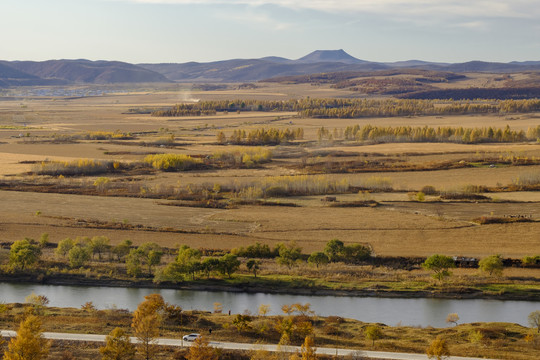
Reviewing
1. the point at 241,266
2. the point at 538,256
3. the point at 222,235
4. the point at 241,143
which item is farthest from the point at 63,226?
the point at 241,143

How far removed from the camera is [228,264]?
128 ft

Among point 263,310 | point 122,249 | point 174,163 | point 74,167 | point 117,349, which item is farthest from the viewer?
point 174,163

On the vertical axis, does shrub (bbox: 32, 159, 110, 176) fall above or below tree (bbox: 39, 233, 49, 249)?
above

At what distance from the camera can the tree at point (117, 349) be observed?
2411 cm

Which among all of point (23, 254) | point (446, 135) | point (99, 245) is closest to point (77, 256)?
point (99, 245)

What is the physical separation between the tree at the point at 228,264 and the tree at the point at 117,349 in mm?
13989

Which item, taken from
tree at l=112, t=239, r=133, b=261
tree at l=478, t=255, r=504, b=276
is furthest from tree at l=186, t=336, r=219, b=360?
tree at l=478, t=255, r=504, b=276

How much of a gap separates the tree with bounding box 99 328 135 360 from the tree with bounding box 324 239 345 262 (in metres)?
19.3

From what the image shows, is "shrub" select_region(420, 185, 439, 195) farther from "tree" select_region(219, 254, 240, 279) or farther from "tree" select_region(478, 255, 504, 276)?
"tree" select_region(219, 254, 240, 279)

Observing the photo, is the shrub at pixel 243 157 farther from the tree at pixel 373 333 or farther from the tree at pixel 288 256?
the tree at pixel 373 333

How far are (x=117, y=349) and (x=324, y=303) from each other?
14.5 m

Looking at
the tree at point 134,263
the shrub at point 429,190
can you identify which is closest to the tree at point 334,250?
the tree at point 134,263

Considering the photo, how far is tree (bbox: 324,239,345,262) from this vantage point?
42094 mm

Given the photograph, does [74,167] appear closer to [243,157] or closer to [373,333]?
[243,157]
